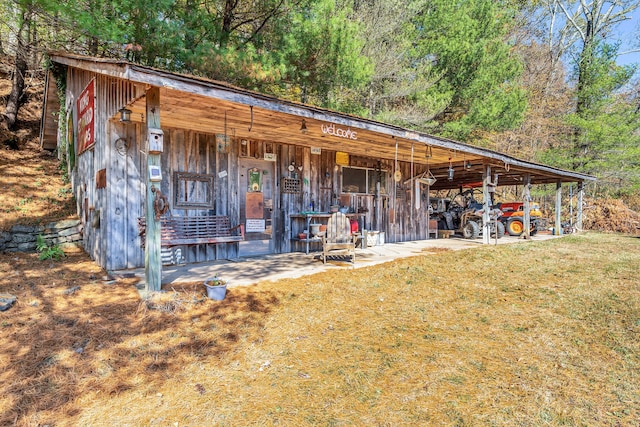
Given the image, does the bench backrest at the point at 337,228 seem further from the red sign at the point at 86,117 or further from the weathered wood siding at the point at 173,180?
the red sign at the point at 86,117

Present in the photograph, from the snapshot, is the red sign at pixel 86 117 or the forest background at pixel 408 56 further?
the forest background at pixel 408 56

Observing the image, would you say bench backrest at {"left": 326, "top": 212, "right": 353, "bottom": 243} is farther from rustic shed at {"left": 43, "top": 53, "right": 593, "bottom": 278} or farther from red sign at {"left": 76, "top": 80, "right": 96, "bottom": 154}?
red sign at {"left": 76, "top": 80, "right": 96, "bottom": 154}

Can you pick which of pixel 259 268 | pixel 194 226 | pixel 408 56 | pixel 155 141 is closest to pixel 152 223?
pixel 155 141

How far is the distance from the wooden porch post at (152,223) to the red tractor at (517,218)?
11496 millimetres

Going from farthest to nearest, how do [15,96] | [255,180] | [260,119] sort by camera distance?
[15,96], [255,180], [260,119]

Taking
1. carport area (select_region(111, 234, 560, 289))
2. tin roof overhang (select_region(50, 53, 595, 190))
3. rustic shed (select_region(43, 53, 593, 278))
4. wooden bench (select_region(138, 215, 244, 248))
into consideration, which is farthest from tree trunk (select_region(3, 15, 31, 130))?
carport area (select_region(111, 234, 560, 289))

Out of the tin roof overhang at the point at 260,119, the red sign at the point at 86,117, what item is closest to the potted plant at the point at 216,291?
the tin roof overhang at the point at 260,119

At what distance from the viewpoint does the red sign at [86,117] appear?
588 centimetres

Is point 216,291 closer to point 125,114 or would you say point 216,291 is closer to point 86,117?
point 125,114

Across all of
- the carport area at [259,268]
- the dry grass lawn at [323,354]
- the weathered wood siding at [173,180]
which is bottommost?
the dry grass lawn at [323,354]

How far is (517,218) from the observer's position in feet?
37.9

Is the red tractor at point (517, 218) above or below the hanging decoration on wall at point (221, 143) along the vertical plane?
below

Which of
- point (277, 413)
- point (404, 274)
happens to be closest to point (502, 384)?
point (277, 413)

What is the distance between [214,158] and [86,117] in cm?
245
